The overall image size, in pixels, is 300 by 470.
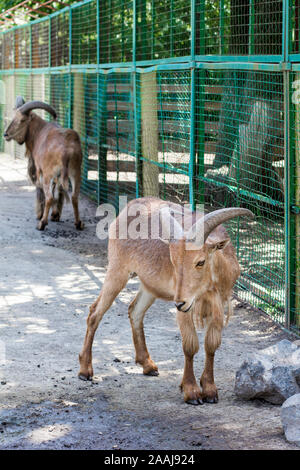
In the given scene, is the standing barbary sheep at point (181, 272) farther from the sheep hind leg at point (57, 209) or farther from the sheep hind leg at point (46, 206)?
the sheep hind leg at point (57, 209)

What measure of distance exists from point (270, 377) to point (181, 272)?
33.3 inches

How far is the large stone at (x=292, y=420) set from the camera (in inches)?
163

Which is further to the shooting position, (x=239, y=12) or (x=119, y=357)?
(x=239, y=12)

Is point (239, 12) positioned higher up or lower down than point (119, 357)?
higher up

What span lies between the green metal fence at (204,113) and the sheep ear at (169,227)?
1599mm

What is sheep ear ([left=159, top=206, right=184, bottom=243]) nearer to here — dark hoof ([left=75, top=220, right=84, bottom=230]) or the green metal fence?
the green metal fence

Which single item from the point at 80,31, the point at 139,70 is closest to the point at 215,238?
the point at 139,70

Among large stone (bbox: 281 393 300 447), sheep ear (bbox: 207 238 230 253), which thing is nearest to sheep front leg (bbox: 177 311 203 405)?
sheep ear (bbox: 207 238 230 253)

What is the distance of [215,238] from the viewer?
476 centimetres

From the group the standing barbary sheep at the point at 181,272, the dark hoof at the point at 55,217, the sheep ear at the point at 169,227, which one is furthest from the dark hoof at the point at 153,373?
the dark hoof at the point at 55,217

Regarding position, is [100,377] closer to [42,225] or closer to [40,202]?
[42,225]

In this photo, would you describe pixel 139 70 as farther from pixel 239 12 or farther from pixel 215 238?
pixel 215 238
